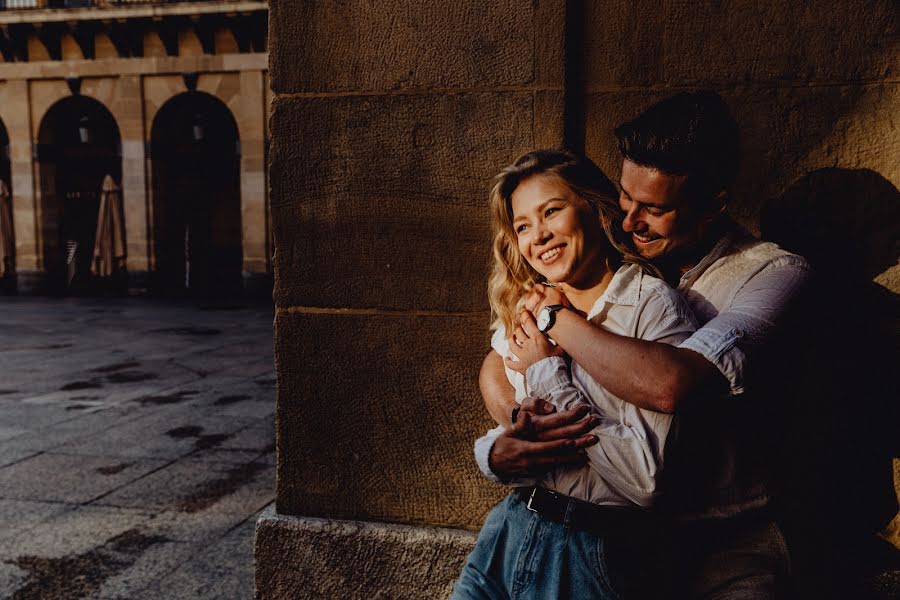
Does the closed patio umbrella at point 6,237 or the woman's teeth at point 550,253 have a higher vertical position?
the woman's teeth at point 550,253

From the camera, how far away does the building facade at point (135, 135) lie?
18.0 m

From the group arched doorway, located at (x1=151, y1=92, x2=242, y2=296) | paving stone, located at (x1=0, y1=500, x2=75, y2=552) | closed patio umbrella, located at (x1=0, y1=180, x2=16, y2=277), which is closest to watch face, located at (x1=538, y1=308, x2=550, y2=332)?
paving stone, located at (x1=0, y1=500, x2=75, y2=552)

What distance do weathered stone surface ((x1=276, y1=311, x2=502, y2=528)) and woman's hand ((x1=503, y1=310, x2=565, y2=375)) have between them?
75cm

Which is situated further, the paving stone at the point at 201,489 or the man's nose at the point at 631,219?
the paving stone at the point at 201,489

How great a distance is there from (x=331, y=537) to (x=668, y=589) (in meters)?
1.43

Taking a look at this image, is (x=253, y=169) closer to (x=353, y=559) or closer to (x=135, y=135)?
(x=135, y=135)

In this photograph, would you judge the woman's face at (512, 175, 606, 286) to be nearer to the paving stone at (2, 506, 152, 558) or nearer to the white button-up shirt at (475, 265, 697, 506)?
the white button-up shirt at (475, 265, 697, 506)

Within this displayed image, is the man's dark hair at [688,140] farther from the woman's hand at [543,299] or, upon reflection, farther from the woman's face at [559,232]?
A: the woman's hand at [543,299]

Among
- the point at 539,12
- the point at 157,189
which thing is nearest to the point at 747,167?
the point at 539,12

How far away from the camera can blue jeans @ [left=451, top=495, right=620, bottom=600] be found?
1.74 metres

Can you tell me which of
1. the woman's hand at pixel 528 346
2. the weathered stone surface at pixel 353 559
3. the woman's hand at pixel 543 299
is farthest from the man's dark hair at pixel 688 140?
the weathered stone surface at pixel 353 559

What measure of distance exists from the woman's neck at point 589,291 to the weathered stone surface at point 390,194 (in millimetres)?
699

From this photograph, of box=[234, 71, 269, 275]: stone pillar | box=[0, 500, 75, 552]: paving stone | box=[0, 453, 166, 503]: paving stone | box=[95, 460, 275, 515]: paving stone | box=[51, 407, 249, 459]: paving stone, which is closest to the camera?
box=[0, 500, 75, 552]: paving stone

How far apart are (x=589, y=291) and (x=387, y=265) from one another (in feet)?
3.25
